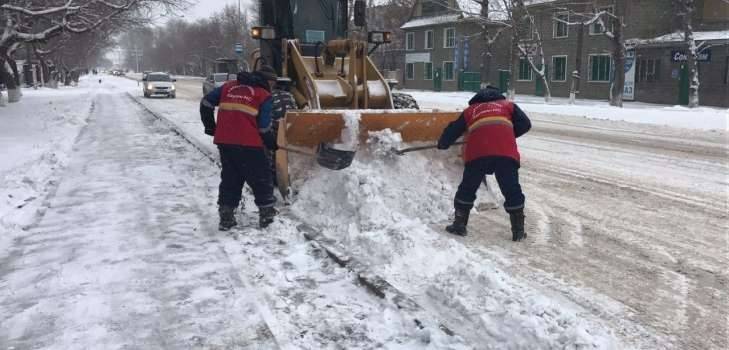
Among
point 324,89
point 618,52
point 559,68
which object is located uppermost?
point 618,52

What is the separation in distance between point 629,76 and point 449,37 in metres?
16.2

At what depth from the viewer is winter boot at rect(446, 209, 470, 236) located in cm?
543

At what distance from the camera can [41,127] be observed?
15.1 m

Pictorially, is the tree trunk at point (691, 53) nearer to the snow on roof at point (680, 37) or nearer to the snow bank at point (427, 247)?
the snow on roof at point (680, 37)

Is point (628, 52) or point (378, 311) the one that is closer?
point (378, 311)

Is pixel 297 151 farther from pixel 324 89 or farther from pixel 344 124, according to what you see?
pixel 324 89

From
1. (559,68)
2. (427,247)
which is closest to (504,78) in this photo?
(559,68)

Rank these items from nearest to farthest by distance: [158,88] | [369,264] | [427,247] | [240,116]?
[369,264], [427,247], [240,116], [158,88]

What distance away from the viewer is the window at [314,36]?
8281 millimetres

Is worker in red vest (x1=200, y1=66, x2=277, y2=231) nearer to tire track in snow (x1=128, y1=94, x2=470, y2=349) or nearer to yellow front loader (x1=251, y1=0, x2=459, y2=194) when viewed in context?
yellow front loader (x1=251, y1=0, x2=459, y2=194)

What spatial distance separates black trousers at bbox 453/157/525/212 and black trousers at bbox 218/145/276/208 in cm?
187

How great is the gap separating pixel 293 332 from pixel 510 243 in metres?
2.42

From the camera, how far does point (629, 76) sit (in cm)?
3122

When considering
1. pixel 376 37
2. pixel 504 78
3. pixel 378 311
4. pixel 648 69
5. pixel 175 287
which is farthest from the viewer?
pixel 504 78
